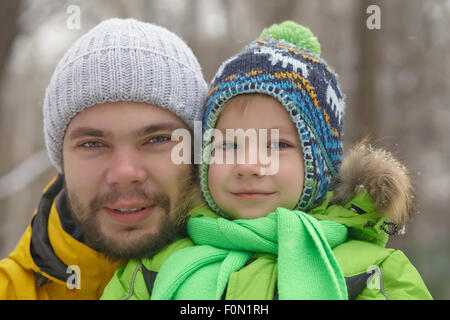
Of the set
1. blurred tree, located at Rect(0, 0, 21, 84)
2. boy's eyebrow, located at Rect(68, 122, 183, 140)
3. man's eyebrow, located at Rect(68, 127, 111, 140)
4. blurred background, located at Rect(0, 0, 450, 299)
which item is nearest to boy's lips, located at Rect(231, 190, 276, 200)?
boy's eyebrow, located at Rect(68, 122, 183, 140)

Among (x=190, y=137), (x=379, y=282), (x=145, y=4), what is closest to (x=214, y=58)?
(x=145, y=4)

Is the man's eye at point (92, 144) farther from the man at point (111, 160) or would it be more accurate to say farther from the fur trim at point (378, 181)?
the fur trim at point (378, 181)

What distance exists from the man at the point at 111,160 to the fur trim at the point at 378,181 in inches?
28.6

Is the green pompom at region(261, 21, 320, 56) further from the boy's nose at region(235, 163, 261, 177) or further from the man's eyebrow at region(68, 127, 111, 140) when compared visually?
the man's eyebrow at region(68, 127, 111, 140)

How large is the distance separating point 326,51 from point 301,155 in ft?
18.8

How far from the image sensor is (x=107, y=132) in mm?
2035

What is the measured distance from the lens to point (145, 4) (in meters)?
9.13

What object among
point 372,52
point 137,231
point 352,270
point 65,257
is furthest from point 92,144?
point 372,52

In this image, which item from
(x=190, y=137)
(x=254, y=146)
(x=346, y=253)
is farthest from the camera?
(x=190, y=137)

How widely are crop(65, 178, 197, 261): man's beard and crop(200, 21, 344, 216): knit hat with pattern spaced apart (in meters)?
0.12

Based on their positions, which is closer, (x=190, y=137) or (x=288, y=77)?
(x=288, y=77)

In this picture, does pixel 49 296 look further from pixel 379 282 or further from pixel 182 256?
pixel 379 282

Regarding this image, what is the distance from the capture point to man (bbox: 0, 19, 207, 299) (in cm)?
203

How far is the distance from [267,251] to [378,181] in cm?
59
